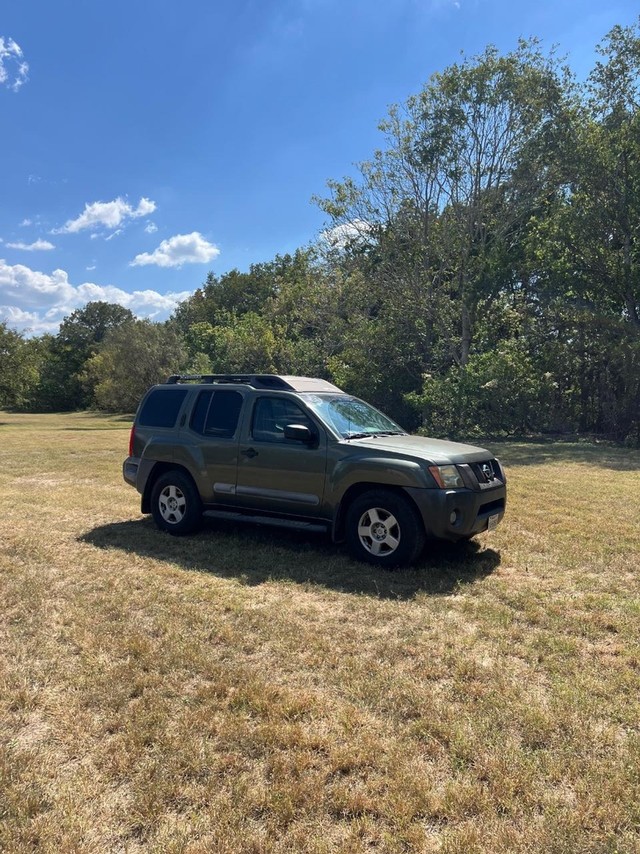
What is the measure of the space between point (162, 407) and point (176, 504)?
1.25 meters

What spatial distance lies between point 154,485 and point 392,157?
61.1ft

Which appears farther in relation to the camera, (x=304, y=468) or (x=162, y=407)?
(x=162, y=407)

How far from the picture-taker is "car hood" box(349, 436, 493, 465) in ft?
17.7

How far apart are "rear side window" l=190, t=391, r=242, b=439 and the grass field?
133cm

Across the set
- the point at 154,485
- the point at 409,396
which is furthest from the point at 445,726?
the point at 409,396

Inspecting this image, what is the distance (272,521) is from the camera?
6039mm

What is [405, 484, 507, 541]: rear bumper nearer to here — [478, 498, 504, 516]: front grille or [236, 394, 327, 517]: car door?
[478, 498, 504, 516]: front grille

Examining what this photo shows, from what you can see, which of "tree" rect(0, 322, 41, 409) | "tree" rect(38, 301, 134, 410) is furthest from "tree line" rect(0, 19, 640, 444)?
"tree" rect(38, 301, 134, 410)

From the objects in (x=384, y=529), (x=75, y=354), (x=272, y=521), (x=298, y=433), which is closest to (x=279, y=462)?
(x=298, y=433)

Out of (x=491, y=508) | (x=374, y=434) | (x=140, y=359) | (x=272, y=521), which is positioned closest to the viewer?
(x=491, y=508)

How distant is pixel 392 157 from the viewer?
21.5 meters

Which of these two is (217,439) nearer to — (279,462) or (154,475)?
(279,462)

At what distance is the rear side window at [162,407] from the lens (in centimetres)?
705

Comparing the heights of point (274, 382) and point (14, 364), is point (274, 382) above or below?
below
